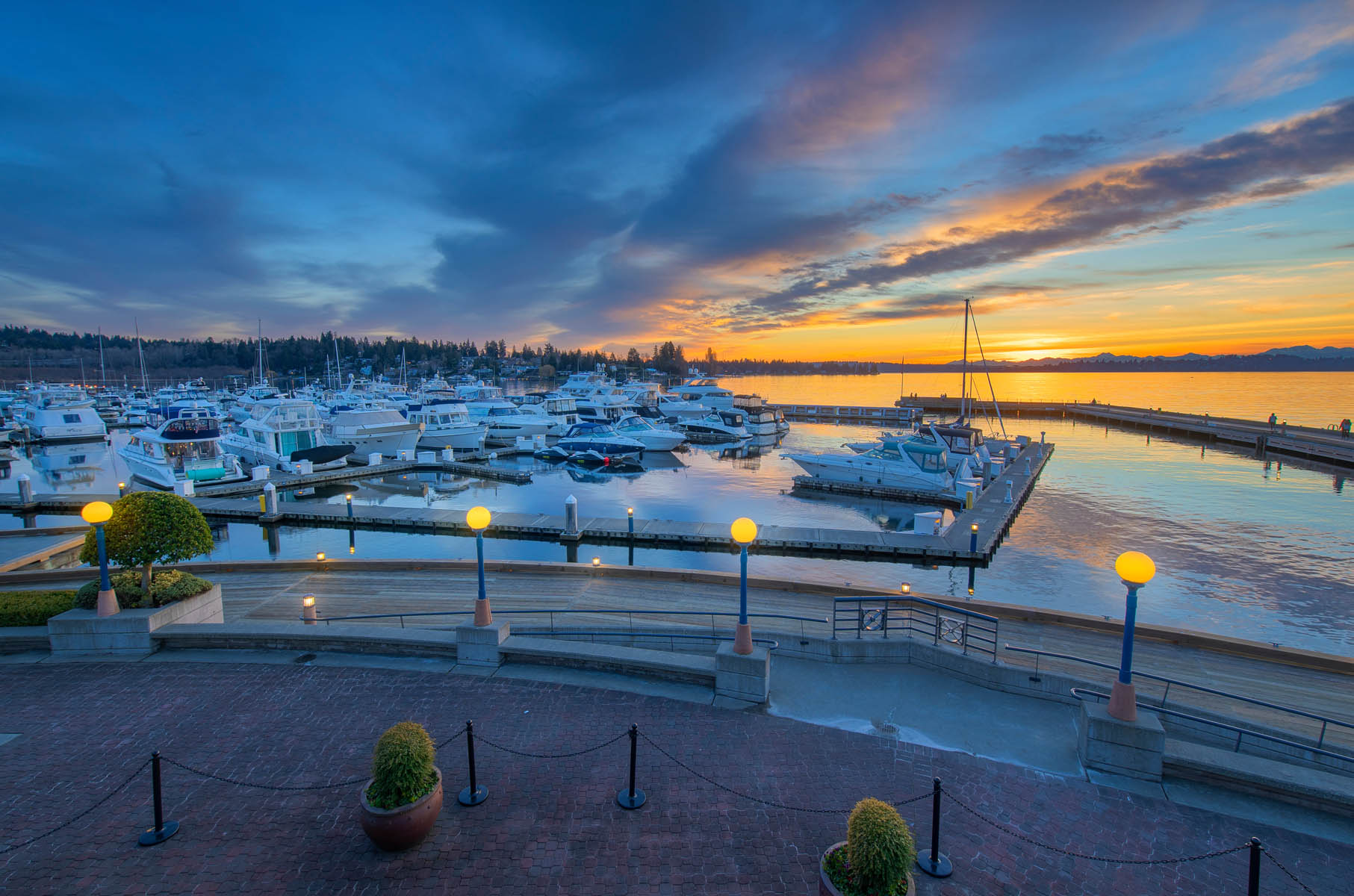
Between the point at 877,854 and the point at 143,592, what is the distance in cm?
1247

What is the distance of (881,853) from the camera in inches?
179

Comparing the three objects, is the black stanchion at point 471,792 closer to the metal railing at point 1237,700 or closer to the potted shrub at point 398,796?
the potted shrub at point 398,796

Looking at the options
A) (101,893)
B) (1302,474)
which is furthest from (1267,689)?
(1302,474)

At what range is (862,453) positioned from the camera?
127 feet

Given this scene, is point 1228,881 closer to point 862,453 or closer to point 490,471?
point 862,453

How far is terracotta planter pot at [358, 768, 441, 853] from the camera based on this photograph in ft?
18.2

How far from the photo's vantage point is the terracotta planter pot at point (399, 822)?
219 inches

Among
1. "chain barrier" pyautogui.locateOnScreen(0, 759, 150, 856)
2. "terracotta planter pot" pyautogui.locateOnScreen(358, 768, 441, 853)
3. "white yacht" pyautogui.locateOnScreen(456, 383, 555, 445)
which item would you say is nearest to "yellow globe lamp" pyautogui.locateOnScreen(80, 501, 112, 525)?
"chain barrier" pyautogui.locateOnScreen(0, 759, 150, 856)

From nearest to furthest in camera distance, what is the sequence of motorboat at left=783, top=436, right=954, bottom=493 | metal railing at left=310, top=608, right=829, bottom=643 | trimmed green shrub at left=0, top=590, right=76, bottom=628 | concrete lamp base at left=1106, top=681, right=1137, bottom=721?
concrete lamp base at left=1106, top=681, right=1137, bottom=721
trimmed green shrub at left=0, top=590, right=76, bottom=628
metal railing at left=310, top=608, right=829, bottom=643
motorboat at left=783, top=436, right=954, bottom=493

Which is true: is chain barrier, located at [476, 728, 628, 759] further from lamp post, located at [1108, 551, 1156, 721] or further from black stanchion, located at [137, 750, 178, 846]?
lamp post, located at [1108, 551, 1156, 721]

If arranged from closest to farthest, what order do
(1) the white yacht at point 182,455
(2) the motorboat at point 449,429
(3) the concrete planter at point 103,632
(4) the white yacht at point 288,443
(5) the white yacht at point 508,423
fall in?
(3) the concrete planter at point 103,632 < (1) the white yacht at point 182,455 < (4) the white yacht at point 288,443 < (2) the motorboat at point 449,429 < (5) the white yacht at point 508,423

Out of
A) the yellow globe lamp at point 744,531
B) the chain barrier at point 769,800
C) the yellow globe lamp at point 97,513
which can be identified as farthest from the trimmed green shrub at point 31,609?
the yellow globe lamp at point 744,531

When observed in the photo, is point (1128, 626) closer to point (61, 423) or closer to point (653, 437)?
point (653, 437)

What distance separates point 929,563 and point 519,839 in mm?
20498
